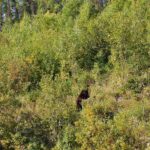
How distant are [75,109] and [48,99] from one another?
1.87 metres

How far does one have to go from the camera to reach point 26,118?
33.5 m

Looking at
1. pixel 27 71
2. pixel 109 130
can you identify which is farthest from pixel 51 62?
pixel 109 130

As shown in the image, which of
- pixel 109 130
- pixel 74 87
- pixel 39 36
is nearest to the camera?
pixel 109 130

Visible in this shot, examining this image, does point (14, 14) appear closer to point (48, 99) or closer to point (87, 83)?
point (87, 83)

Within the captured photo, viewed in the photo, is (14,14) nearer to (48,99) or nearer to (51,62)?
(51,62)

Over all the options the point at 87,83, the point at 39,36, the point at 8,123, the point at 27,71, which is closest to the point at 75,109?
the point at 8,123

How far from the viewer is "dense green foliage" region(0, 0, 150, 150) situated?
96.7ft

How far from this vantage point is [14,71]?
1719 inches

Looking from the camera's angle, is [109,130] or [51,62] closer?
[109,130]

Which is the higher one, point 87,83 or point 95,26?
point 95,26

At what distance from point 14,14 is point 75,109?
50111 millimetres

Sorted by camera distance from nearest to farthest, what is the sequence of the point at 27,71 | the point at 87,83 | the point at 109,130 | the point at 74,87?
the point at 109,130
the point at 74,87
the point at 87,83
the point at 27,71

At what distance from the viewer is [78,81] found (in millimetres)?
42656

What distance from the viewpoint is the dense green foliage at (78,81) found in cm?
2947
